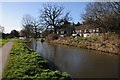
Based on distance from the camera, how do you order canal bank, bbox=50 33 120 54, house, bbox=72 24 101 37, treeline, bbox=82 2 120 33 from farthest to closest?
house, bbox=72 24 101 37 → treeline, bbox=82 2 120 33 → canal bank, bbox=50 33 120 54

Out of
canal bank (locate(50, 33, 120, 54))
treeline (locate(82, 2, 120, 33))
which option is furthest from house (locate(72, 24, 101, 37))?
canal bank (locate(50, 33, 120, 54))

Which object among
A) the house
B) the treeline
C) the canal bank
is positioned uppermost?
the treeline

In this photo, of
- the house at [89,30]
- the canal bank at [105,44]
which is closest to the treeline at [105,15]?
the canal bank at [105,44]

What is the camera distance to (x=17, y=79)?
10.0 meters

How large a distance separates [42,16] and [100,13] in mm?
23403

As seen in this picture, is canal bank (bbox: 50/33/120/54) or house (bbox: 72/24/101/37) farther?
house (bbox: 72/24/101/37)

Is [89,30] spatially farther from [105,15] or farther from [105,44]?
[105,44]

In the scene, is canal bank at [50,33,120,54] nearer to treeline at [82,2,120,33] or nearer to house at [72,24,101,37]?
treeline at [82,2,120,33]

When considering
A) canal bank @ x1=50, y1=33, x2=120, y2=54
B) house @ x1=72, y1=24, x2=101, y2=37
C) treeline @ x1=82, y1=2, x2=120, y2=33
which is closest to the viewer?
canal bank @ x1=50, y1=33, x2=120, y2=54

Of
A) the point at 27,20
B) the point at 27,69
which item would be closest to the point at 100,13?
the point at 27,69

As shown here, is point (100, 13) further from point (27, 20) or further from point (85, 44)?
point (27, 20)

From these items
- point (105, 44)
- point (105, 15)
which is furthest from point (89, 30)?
point (105, 44)

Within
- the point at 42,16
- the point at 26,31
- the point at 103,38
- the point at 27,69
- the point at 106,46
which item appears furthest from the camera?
the point at 26,31

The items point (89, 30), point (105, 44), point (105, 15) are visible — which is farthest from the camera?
point (89, 30)
